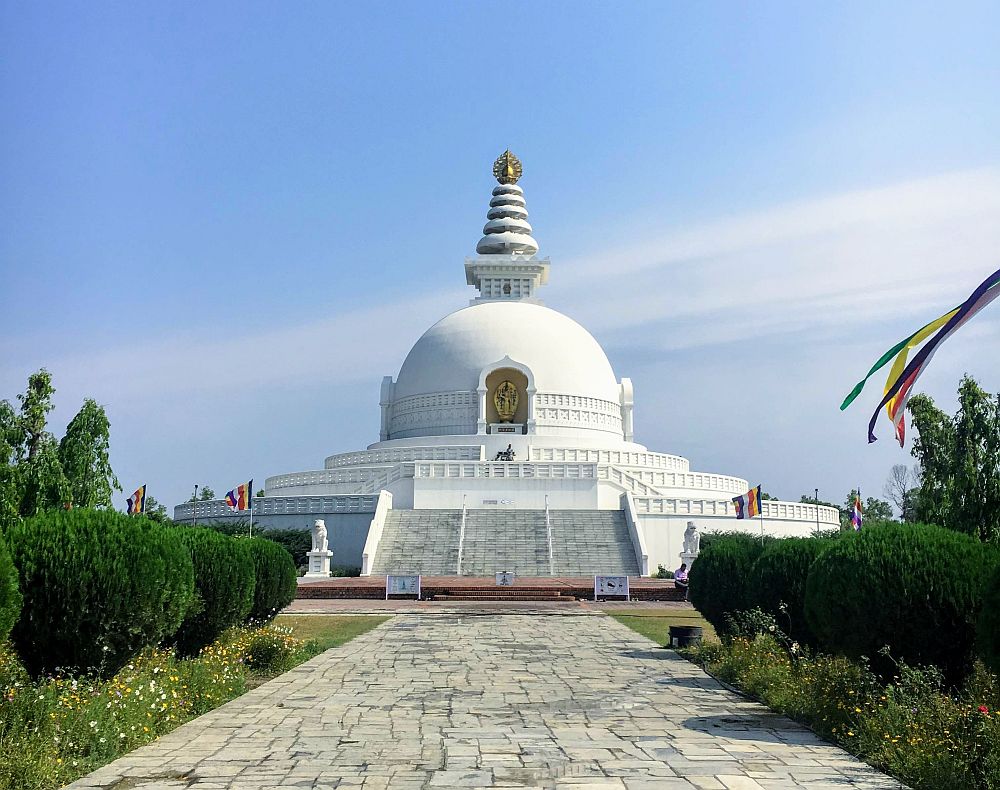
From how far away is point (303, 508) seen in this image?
117 ft

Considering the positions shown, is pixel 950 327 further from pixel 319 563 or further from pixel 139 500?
pixel 139 500

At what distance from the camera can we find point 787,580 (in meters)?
13.8

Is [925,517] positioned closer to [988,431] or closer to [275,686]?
[988,431]

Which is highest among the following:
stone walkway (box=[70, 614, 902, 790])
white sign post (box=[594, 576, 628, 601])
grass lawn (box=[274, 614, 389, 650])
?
white sign post (box=[594, 576, 628, 601])

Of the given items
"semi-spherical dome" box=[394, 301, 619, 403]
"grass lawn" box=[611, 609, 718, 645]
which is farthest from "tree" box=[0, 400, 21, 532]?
"semi-spherical dome" box=[394, 301, 619, 403]

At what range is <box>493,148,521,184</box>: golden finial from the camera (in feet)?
199

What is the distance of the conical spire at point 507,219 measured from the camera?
57.4 meters

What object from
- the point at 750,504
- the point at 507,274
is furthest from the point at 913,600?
the point at 507,274

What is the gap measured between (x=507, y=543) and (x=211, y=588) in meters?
20.3

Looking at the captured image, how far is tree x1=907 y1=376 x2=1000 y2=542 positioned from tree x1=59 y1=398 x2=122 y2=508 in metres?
23.0

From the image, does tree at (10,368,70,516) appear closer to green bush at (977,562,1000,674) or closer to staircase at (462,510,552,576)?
staircase at (462,510,552,576)

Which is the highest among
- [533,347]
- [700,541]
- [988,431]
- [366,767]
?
[533,347]

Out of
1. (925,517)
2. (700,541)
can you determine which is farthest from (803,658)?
(700,541)

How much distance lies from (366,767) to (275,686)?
4.68m
